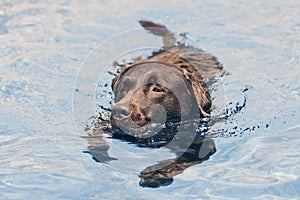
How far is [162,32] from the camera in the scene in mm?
8453

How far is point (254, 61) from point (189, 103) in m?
2.25

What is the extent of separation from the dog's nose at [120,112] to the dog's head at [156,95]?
13 cm

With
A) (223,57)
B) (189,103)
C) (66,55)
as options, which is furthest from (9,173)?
(223,57)

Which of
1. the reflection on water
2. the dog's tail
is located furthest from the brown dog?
the dog's tail

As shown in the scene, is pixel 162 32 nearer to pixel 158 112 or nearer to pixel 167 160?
pixel 158 112

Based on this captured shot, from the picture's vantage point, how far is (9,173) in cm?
483

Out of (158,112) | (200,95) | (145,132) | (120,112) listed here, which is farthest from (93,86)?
(120,112)

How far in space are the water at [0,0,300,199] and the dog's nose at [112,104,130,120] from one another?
0.41 metres

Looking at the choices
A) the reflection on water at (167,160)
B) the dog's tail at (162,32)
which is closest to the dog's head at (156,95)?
the reflection on water at (167,160)

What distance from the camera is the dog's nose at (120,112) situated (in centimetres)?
486

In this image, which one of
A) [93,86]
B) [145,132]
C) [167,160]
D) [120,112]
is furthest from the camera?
[93,86]

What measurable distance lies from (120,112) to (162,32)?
3.77 metres

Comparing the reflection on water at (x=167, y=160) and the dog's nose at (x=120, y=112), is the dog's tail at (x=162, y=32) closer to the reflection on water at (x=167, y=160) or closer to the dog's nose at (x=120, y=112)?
the reflection on water at (x=167, y=160)

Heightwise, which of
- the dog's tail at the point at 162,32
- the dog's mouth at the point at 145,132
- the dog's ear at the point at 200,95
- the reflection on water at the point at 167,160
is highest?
the dog's tail at the point at 162,32
